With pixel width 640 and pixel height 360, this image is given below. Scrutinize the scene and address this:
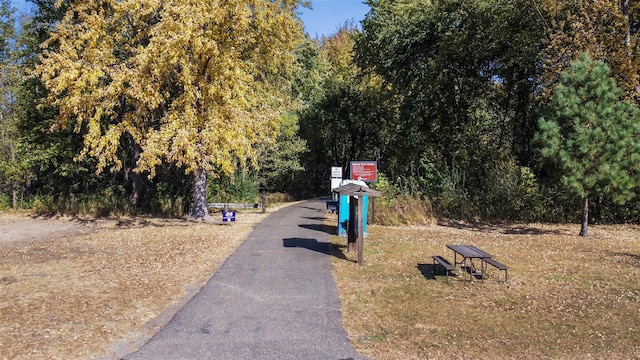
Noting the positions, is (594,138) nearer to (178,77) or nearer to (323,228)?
(323,228)

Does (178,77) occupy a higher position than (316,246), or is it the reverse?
(178,77)

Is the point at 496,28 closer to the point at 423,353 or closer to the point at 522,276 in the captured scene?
the point at 522,276

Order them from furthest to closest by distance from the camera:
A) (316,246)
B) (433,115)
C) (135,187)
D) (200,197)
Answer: (433,115) → (135,187) → (200,197) → (316,246)

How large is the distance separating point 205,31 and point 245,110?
10.8 feet

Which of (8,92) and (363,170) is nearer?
(363,170)

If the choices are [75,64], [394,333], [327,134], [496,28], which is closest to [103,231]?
[75,64]

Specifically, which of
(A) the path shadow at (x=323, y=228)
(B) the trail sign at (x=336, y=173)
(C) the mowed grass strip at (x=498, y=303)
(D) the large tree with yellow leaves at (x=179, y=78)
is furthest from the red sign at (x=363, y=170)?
(B) the trail sign at (x=336, y=173)

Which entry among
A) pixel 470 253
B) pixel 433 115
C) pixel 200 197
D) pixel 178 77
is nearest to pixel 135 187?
pixel 200 197

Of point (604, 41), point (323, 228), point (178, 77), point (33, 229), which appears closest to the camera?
point (323, 228)

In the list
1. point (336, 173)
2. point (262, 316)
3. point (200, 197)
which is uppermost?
point (336, 173)

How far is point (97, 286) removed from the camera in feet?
29.0

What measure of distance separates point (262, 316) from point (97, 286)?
3.96 metres

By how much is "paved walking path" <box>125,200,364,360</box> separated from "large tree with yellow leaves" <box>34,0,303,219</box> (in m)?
6.09

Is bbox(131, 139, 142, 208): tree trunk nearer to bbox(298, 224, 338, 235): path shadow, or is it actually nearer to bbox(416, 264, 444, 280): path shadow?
bbox(298, 224, 338, 235): path shadow
